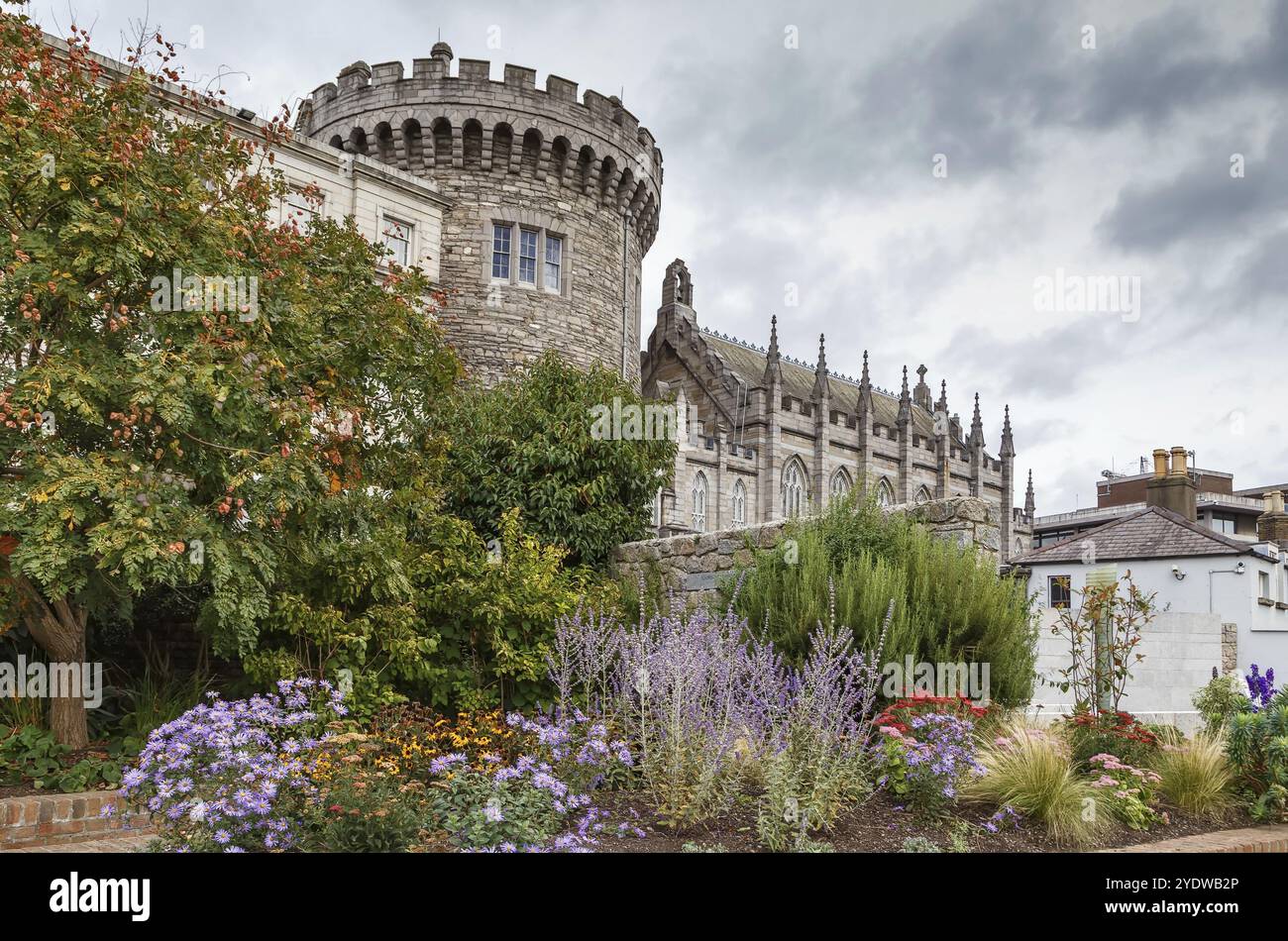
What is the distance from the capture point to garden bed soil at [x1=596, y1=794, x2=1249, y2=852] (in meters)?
6.05

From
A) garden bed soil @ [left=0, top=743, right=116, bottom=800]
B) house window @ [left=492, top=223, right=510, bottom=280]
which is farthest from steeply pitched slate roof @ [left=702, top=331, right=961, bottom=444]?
garden bed soil @ [left=0, top=743, right=116, bottom=800]

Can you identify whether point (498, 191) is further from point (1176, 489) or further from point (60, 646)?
point (1176, 489)

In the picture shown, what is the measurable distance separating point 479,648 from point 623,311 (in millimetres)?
19024

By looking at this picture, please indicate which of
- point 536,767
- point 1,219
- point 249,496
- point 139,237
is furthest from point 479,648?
point 1,219

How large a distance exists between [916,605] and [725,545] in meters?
3.18

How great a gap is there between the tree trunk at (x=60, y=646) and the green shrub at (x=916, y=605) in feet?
19.2

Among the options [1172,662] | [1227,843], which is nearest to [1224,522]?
[1172,662]

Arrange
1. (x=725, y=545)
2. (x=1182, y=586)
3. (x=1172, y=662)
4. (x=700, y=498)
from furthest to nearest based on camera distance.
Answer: (x=700, y=498) → (x=1182, y=586) → (x=1172, y=662) → (x=725, y=545)

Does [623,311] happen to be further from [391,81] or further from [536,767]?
[536,767]

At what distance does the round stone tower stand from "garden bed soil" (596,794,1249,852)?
1900 cm

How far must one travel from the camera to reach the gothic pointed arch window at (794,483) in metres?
47.5

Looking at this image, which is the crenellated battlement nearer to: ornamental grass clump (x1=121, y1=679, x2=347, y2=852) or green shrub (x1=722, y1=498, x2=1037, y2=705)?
green shrub (x1=722, y1=498, x2=1037, y2=705)

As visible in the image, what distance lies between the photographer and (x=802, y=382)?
58000 mm

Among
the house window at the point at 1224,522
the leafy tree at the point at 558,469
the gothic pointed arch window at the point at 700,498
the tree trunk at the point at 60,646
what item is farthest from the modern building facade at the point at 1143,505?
the tree trunk at the point at 60,646
